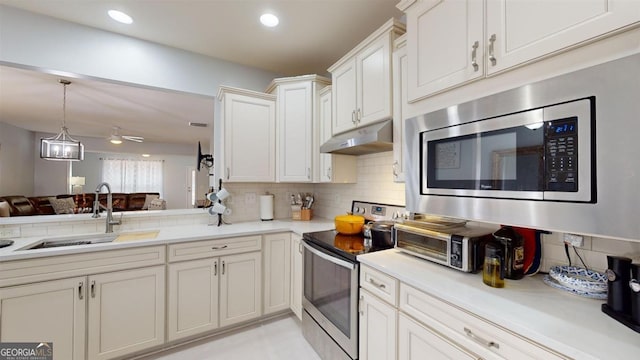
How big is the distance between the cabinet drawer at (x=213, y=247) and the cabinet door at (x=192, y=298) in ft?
0.18

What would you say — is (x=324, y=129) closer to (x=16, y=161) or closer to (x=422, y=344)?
(x=422, y=344)

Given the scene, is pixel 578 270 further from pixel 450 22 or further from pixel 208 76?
pixel 208 76

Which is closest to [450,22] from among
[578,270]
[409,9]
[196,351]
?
[409,9]

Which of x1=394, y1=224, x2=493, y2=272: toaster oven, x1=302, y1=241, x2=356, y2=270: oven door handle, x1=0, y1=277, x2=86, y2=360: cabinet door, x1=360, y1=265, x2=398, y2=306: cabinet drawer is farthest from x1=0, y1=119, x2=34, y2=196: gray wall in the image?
x1=394, y1=224, x2=493, y2=272: toaster oven

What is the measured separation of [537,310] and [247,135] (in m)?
2.42

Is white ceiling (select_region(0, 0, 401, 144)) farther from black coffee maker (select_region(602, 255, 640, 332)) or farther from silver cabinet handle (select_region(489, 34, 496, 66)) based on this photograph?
black coffee maker (select_region(602, 255, 640, 332))

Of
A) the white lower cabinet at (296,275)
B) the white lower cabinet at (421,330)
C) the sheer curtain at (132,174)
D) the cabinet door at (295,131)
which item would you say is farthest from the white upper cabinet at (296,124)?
the sheer curtain at (132,174)

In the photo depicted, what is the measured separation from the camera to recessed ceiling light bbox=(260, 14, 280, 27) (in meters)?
2.04

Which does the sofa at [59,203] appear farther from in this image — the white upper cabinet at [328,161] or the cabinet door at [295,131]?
the white upper cabinet at [328,161]

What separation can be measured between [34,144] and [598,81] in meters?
10.0

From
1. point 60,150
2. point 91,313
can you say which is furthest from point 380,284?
point 60,150

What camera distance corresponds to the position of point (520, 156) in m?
0.92

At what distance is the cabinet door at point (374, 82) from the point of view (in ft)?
5.61

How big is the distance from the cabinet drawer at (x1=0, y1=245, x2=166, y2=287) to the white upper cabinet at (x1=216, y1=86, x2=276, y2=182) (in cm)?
92
